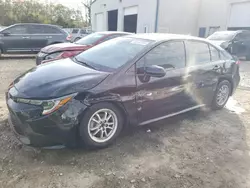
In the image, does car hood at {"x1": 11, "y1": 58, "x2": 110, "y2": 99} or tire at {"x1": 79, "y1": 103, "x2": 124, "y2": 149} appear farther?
tire at {"x1": 79, "y1": 103, "x2": 124, "y2": 149}

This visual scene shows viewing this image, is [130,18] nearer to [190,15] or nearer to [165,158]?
[190,15]

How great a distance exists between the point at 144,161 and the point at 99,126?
709 millimetres

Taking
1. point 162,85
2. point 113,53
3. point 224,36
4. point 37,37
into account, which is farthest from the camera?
point 224,36

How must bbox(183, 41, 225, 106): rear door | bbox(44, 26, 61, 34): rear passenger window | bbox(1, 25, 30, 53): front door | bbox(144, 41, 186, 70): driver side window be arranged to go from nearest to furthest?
bbox(144, 41, 186, 70): driver side window → bbox(183, 41, 225, 106): rear door → bbox(1, 25, 30, 53): front door → bbox(44, 26, 61, 34): rear passenger window

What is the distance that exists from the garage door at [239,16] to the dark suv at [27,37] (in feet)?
40.1

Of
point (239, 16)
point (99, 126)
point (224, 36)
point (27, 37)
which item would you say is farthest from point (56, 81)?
point (239, 16)

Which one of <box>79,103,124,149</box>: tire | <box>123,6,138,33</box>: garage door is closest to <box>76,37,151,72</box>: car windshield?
<box>79,103,124,149</box>: tire

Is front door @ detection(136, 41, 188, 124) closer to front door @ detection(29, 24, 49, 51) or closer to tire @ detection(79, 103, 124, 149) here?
tire @ detection(79, 103, 124, 149)

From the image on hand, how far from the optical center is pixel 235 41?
11.8m

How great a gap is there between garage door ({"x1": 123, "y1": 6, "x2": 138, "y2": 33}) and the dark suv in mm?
11227

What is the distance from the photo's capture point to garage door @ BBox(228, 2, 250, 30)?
51.3 feet

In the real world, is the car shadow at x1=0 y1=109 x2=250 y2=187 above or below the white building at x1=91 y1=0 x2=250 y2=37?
below

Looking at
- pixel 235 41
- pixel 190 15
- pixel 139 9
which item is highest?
pixel 139 9

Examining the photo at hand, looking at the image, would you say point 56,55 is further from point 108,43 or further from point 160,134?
point 160,134
